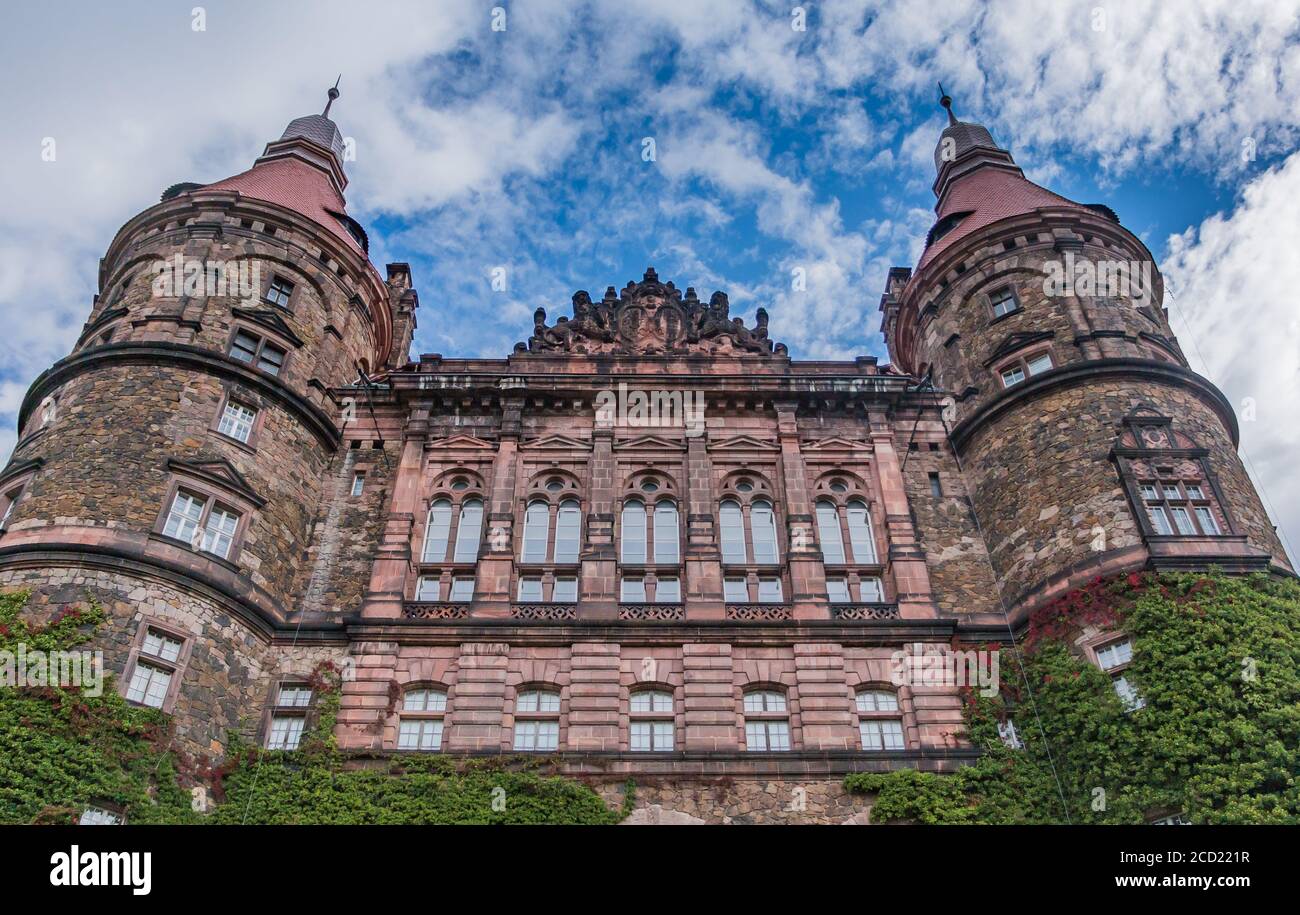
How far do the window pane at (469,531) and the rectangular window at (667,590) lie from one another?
15.3ft

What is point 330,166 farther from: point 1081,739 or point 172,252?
point 1081,739

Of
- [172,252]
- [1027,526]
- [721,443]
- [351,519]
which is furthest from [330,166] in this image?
[1027,526]

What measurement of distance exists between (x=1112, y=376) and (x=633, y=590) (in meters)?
13.8

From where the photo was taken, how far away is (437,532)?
2694cm

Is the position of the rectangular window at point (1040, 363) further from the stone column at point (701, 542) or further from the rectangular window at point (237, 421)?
the rectangular window at point (237, 421)

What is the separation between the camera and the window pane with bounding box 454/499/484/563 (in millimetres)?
26328

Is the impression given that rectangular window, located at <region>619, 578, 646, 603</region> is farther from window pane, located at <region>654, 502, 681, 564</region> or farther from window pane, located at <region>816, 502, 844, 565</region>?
window pane, located at <region>816, 502, 844, 565</region>

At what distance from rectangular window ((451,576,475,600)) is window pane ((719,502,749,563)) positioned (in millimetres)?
6367

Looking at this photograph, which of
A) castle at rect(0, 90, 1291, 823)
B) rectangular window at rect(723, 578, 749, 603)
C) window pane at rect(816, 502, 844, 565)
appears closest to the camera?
castle at rect(0, 90, 1291, 823)

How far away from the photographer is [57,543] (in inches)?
858

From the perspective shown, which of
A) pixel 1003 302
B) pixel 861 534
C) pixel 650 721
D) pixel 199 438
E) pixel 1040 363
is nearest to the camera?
pixel 650 721

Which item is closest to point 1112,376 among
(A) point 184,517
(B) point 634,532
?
(B) point 634,532

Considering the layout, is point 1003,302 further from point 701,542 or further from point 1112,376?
point 701,542

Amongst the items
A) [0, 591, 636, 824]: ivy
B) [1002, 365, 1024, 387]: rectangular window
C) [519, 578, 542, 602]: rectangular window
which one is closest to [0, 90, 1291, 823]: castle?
[519, 578, 542, 602]: rectangular window
